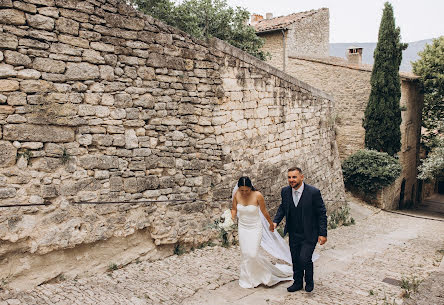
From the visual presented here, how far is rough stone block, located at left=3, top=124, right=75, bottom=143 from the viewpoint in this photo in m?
4.52

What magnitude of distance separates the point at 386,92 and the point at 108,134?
1421 cm

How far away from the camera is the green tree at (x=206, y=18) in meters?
13.0

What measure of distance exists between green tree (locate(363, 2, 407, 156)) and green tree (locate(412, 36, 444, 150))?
238cm

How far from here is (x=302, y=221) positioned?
5082mm

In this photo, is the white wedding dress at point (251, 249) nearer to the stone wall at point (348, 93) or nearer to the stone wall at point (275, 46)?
the stone wall at point (348, 93)

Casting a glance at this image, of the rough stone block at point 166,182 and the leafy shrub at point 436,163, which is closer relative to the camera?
the rough stone block at point 166,182

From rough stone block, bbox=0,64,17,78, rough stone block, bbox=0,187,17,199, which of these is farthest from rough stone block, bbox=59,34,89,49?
rough stone block, bbox=0,187,17,199

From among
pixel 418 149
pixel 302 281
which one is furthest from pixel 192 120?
pixel 418 149

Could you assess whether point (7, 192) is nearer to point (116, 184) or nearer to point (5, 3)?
point (116, 184)

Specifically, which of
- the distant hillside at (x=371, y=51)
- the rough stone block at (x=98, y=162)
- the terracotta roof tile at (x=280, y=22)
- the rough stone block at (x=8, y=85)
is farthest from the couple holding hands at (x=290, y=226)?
the terracotta roof tile at (x=280, y=22)

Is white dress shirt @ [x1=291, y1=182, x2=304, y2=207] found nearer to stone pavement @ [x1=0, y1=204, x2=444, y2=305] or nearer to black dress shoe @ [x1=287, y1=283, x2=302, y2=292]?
black dress shoe @ [x1=287, y1=283, x2=302, y2=292]

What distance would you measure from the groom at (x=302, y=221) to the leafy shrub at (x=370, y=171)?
449 inches

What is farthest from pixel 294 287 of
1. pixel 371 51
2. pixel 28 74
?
pixel 371 51

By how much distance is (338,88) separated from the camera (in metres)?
18.1
